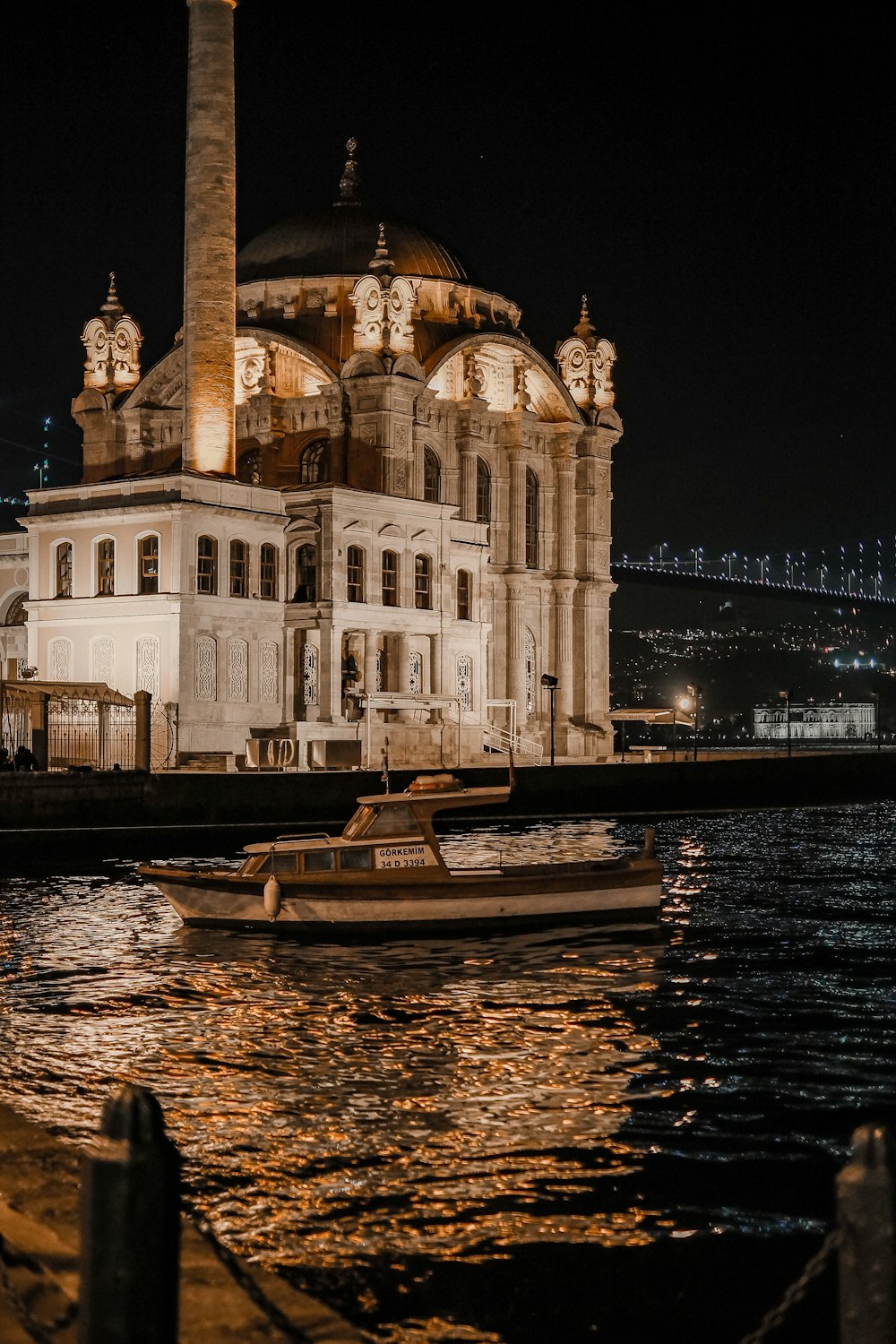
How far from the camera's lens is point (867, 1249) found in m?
3.80

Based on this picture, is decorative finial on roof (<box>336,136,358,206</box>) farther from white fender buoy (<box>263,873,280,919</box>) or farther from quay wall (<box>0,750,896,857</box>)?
white fender buoy (<box>263,873,280,919</box>)

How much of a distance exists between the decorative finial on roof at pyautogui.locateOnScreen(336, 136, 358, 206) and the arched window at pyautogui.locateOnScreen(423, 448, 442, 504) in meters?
14.5

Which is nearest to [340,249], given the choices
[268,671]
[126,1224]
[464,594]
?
[464,594]

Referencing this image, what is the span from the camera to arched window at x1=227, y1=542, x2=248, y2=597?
47.9m

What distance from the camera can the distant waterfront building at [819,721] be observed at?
397 feet

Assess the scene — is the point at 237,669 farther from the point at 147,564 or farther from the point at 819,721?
the point at 819,721

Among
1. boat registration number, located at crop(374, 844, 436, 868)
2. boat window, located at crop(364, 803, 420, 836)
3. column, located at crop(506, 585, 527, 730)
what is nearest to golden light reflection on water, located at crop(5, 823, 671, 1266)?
boat registration number, located at crop(374, 844, 436, 868)

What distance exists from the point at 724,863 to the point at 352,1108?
2157cm

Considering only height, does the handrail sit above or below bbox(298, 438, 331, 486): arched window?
below

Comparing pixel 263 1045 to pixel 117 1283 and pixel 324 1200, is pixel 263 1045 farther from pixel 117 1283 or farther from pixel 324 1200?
pixel 117 1283

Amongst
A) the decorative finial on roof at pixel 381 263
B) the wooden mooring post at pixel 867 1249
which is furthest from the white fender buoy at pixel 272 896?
the decorative finial on roof at pixel 381 263

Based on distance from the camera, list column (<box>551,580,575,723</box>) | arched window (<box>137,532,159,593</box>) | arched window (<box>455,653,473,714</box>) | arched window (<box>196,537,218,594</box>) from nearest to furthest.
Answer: arched window (<box>137,532,159,593</box>), arched window (<box>196,537,218,594</box>), arched window (<box>455,653,473,714</box>), column (<box>551,580,575,723</box>)

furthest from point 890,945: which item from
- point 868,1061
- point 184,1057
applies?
point 184,1057

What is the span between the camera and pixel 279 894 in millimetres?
22219
